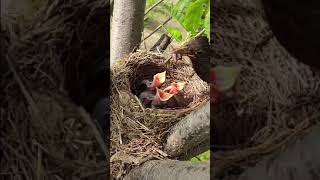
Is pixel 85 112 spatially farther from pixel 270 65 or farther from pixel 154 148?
pixel 154 148

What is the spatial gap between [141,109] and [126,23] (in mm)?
259

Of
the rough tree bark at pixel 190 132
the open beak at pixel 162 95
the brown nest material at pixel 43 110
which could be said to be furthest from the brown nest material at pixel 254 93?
the open beak at pixel 162 95

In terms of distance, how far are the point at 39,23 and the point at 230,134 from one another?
38cm

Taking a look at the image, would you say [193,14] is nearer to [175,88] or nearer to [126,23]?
[126,23]

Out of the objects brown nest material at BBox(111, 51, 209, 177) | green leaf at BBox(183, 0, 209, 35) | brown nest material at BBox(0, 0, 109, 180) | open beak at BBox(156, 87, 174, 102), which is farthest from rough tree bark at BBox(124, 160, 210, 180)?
open beak at BBox(156, 87, 174, 102)

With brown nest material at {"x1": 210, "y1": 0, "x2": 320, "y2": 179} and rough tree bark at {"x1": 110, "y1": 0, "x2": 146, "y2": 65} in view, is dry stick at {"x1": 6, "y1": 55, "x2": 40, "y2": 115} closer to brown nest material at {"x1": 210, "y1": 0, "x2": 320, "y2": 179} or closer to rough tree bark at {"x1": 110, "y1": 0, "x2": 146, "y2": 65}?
brown nest material at {"x1": 210, "y1": 0, "x2": 320, "y2": 179}

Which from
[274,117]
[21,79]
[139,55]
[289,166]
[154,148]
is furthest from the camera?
[139,55]

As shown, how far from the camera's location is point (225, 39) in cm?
100

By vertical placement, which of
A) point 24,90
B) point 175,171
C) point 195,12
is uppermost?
point 195,12

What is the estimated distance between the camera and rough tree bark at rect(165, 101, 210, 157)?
2.32 feet

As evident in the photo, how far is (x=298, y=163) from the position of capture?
398mm

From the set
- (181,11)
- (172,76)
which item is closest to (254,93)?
(181,11)

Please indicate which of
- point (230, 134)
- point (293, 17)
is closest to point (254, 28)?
point (230, 134)

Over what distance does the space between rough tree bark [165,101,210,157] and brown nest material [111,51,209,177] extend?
0.63ft
